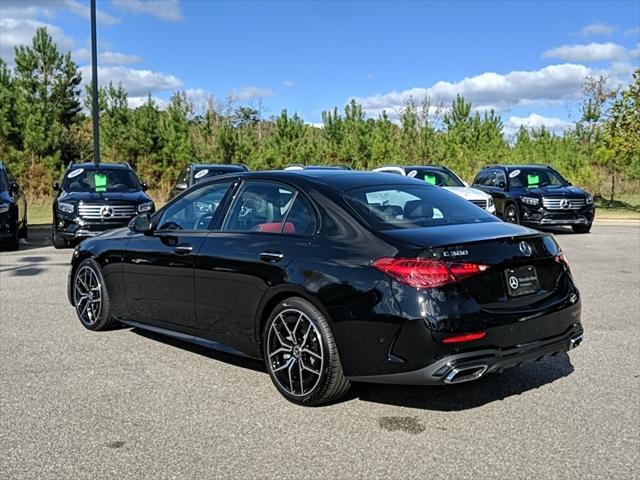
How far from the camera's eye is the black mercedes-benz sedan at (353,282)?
428 cm

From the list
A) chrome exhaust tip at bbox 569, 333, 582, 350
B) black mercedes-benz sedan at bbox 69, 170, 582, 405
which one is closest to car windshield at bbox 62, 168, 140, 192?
black mercedes-benz sedan at bbox 69, 170, 582, 405

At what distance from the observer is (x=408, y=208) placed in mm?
5109

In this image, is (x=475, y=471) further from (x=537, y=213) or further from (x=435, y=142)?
(x=435, y=142)

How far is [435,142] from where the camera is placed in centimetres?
3491

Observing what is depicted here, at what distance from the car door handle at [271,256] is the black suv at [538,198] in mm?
13949

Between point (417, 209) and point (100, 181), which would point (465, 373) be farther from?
point (100, 181)

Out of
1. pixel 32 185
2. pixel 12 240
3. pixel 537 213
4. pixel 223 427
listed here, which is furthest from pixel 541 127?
pixel 223 427

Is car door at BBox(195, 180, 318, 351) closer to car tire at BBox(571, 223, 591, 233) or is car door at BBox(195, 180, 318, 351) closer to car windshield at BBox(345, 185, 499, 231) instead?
car windshield at BBox(345, 185, 499, 231)

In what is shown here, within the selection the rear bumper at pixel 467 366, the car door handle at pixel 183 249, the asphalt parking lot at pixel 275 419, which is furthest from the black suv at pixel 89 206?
the rear bumper at pixel 467 366

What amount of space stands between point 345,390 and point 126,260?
8.91 ft

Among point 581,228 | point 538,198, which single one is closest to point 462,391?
point 538,198

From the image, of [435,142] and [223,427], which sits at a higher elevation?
[435,142]

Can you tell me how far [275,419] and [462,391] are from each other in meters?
1.42

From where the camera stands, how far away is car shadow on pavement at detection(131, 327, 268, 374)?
19.1 ft
